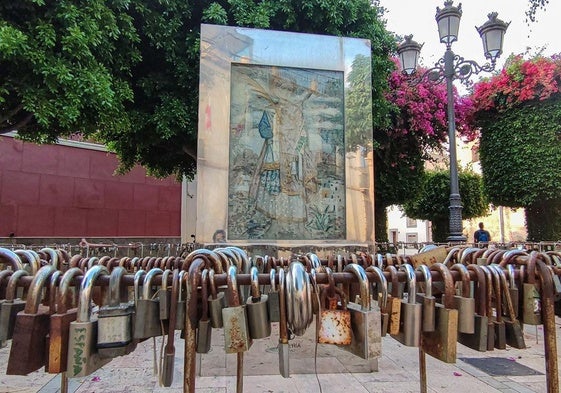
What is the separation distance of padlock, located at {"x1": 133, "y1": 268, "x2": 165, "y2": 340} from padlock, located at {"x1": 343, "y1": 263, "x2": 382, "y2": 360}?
621 mm

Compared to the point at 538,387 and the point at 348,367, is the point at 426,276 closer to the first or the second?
the point at 348,367

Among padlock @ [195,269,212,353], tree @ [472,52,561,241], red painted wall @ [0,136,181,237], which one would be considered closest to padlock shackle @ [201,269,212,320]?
padlock @ [195,269,212,353]

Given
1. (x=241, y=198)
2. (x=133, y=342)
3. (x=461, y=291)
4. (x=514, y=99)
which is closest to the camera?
(x=133, y=342)

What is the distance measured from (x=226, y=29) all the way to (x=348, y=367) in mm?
4276

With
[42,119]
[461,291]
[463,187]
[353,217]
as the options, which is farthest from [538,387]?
[463,187]

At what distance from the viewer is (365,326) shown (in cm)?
121

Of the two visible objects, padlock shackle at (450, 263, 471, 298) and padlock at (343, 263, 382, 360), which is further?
padlock shackle at (450, 263, 471, 298)

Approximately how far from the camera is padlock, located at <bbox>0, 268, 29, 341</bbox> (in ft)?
3.99

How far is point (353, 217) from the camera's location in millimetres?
5113

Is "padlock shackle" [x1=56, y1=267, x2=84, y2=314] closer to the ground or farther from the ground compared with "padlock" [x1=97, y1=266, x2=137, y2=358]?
farther from the ground

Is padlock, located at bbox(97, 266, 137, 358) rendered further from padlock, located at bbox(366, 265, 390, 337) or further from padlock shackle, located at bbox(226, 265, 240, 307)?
padlock, located at bbox(366, 265, 390, 337)

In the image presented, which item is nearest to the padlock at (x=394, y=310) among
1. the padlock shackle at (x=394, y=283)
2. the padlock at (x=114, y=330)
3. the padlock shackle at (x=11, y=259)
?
the padlock shackle at (x=394, y=283)

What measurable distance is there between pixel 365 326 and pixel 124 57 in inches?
299

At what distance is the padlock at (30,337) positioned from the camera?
3.77 ft
